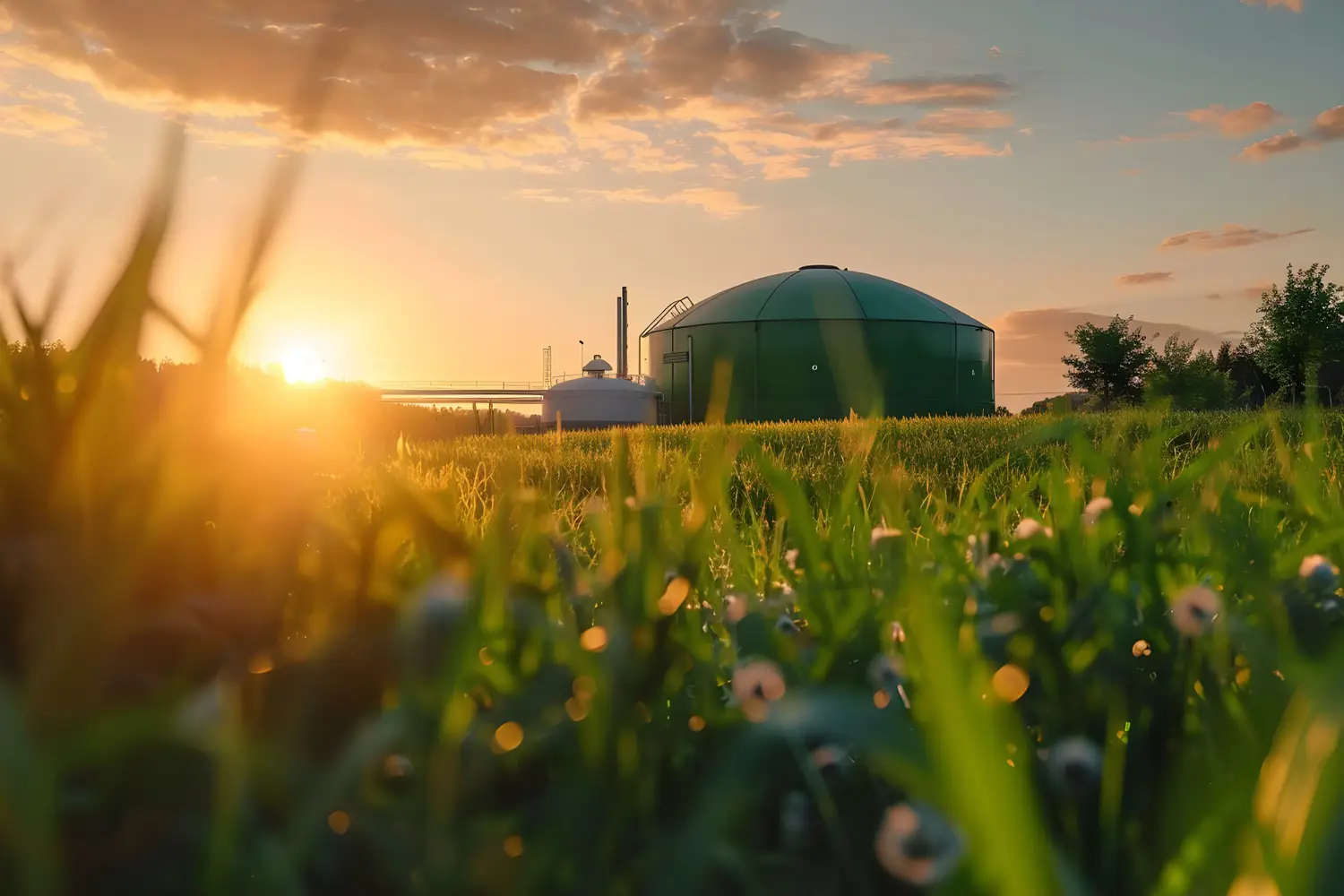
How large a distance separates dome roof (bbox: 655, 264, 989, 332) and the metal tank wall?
0.27 meters

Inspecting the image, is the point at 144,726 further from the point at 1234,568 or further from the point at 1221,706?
the point at 1234,568

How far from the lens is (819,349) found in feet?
98.8

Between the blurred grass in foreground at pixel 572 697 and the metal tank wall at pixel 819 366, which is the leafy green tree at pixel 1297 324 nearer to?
the metal tank wall at pixel 819 366

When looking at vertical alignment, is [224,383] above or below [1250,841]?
above

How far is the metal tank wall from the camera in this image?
98.6ft

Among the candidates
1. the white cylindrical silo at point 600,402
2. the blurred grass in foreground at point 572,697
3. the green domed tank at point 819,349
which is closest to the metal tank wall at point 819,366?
the green domed tank at point 819,349

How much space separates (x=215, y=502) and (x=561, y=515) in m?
2.11

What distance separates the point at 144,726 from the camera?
2.48ft

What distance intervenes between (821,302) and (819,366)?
255cm

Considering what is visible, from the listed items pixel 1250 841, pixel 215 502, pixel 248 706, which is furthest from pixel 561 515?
pixel 1250 841

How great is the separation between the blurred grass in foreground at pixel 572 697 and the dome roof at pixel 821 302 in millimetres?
30032

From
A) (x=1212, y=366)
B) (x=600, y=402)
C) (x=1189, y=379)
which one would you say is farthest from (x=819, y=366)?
(x=1212, y=366)

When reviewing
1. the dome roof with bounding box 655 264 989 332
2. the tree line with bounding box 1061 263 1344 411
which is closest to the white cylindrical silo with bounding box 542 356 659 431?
the dome roof with bounding box 655 264 989 332

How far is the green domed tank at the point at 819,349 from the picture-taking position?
30156mm
